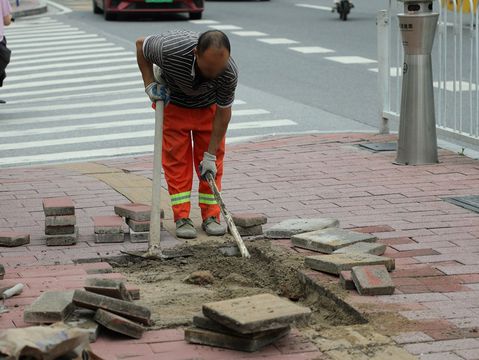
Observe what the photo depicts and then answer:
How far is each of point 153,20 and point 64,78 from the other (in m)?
9.20

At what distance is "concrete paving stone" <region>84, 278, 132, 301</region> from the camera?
5336 millimetres

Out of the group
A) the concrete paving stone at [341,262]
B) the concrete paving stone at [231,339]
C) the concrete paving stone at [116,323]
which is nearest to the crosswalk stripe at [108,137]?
the concrete paving stone at [341,262]

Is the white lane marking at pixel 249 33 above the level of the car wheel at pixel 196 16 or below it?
below

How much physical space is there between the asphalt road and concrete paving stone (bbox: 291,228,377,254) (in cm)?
437

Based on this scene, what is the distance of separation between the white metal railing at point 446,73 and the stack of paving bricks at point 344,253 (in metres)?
3.19

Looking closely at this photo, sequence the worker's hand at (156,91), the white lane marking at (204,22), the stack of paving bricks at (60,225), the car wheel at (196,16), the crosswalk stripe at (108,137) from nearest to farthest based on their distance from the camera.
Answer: the stack of paving bricks at (60,225) < the worker's hand at (156,91) < the crosswalk stripe at (108,137) < the white lane marking at (204,22) < the car wheel at (196,16)

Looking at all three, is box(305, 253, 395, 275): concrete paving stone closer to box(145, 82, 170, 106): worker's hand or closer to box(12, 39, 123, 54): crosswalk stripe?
box(145, 82, 170, 106): worker's hand

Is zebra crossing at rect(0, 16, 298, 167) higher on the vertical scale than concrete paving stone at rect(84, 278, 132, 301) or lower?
lower

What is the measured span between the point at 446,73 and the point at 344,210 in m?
2.86

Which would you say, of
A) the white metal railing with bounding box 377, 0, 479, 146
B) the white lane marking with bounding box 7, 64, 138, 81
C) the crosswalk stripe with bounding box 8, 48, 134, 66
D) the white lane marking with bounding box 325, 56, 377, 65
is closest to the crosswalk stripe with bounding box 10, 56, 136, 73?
the crosswalk stripe with bounding box 8, 48, 134, 66

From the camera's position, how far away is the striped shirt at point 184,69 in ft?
22.7

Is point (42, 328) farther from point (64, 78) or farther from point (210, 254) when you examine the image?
point (64, 78)

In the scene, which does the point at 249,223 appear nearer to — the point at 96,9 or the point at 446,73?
the point at 446,73

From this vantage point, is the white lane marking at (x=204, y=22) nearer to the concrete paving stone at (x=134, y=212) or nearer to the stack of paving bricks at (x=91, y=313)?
the concrete paving stone at (x=134, y=212)
